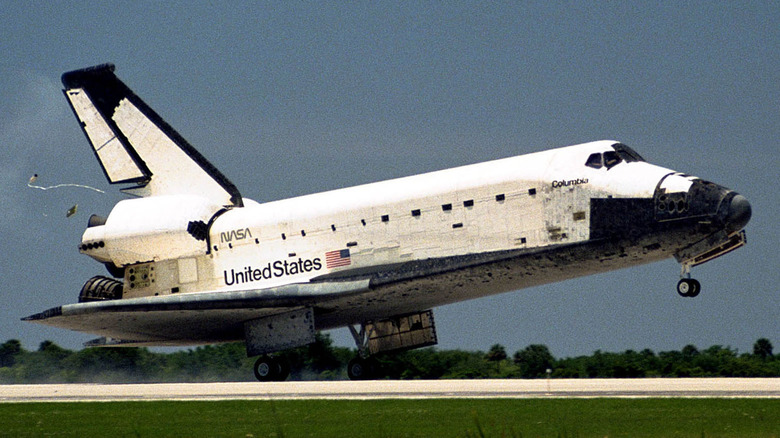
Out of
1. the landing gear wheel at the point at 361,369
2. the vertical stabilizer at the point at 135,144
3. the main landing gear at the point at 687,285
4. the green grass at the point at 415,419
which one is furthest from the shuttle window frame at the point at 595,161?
the vertical stabilizer at the point at 135,144

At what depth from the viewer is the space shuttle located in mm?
14461

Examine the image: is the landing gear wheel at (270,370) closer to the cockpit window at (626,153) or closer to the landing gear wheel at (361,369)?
the landing gear wheel at (361,369)

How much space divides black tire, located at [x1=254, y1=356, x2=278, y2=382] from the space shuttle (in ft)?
0.08

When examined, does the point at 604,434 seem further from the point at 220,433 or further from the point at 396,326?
the point at 396,326

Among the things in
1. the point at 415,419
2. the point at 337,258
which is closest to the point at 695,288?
the point at 337,258

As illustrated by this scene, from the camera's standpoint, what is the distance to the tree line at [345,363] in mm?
18047

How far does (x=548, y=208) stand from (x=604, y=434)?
23.3 feet

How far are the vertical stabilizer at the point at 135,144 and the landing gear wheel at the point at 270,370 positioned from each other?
343cm

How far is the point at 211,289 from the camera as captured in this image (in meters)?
17.8

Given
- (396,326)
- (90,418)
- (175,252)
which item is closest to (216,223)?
(175,252)

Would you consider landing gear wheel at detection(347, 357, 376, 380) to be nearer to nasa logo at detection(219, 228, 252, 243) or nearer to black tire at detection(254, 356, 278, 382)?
black tire at detection(254, 356, 278, 382)

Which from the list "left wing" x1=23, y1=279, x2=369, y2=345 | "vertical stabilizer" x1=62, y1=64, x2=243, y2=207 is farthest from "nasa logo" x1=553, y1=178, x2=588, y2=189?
"vertical stabilizer" x1=62, y1=64, x2=243, y2=207

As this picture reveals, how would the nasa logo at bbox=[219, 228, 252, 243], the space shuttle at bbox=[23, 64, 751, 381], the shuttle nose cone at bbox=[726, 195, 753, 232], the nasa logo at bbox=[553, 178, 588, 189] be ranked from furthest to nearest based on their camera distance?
the nasa logo at bbox=[219, 228, 252, 243]
the nasa logo at bbox=[553, 178, 588, 189]
the space shuttle at bbox=[23, 64, 751, 381]
the shuttle nose cone at bbox=[726, 195, 753, 232]

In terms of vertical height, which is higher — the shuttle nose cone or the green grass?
the shuttle nose cone
